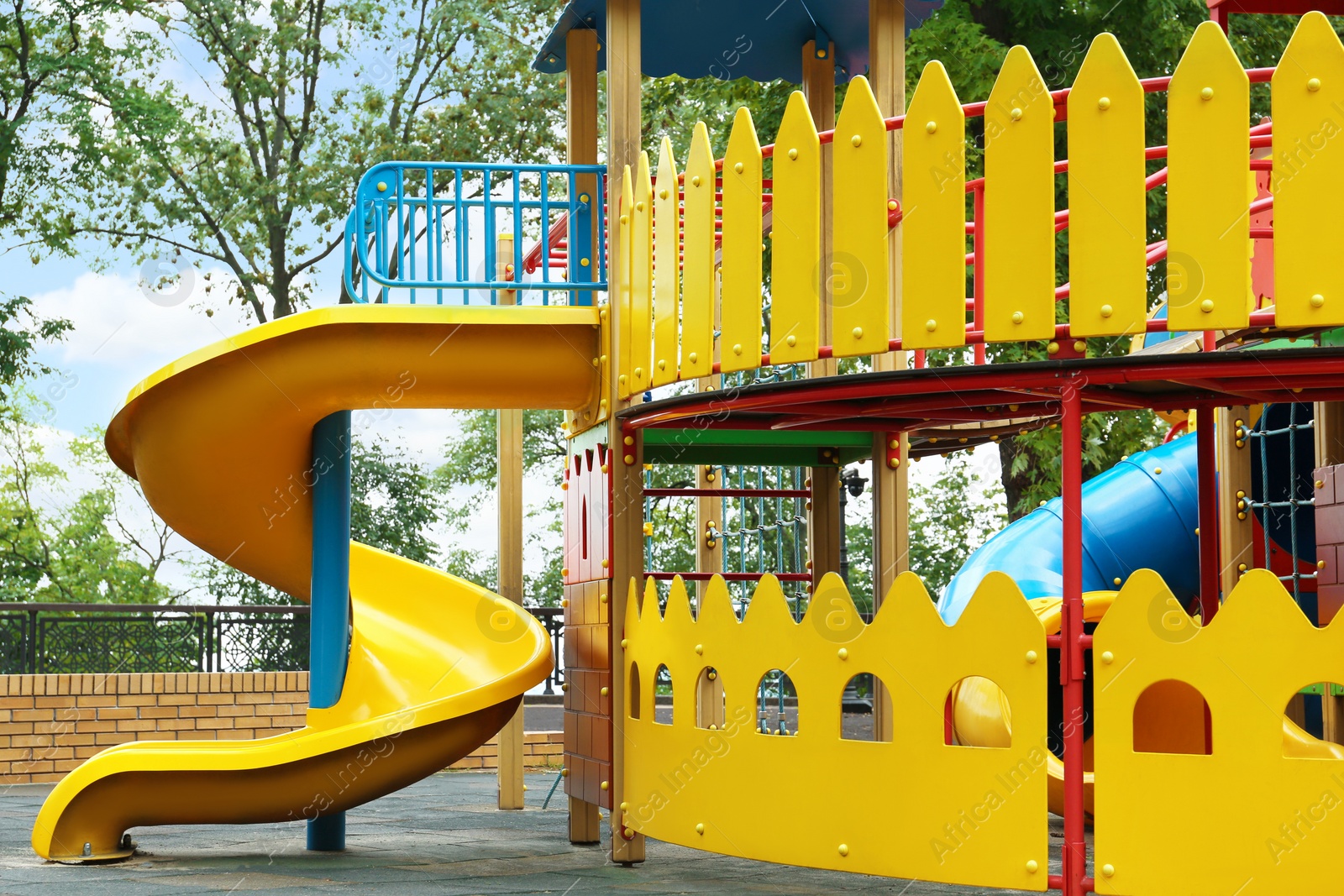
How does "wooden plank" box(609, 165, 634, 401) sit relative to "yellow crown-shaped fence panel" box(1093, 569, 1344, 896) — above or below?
above

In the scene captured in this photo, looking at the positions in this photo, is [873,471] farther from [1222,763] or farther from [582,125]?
[1222,763]

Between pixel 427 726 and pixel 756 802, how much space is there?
2023 millimetres

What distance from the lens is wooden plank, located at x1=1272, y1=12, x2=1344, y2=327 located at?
5.39 m

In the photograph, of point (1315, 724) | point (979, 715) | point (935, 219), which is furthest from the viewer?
point (1315, 724)

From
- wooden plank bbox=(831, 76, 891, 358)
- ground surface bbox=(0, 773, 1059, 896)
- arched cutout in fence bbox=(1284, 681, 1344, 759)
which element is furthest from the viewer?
arched cutout in fence bbox=(1284, 681, 1344, 759)

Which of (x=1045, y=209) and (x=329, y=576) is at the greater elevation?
(x=1045, y=209)

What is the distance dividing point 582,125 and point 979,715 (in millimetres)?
4127

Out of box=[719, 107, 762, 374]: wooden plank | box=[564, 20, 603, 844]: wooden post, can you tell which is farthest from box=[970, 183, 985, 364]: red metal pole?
box=[564, 20, 603, 844]: wooden post

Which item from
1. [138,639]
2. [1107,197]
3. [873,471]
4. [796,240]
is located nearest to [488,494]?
[138,639]

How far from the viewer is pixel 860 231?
6117 mm

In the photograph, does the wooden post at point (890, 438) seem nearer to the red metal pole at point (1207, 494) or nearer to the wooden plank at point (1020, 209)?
the red metal pole at point (1207, 494)

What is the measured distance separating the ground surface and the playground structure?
0.96 ft

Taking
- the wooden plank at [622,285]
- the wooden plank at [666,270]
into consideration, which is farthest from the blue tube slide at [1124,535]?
the wooden plank at [666,270]

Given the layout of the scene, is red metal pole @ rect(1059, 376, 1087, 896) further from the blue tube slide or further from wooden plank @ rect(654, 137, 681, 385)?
the blue tube slide
